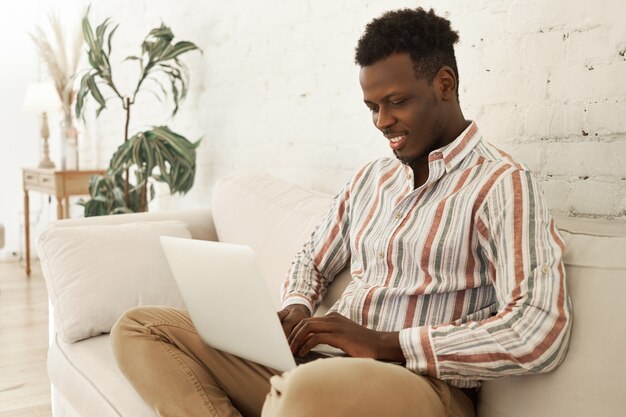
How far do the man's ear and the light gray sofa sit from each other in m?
0.33

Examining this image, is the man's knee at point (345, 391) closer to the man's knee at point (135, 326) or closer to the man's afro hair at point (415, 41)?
the man's knee at point (135, 326)

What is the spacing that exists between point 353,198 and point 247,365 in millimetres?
463

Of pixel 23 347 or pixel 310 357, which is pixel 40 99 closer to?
pixel 23 347

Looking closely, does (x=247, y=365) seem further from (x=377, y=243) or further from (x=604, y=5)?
(x=604, y=5)

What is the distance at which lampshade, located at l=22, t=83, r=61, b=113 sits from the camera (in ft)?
15.3

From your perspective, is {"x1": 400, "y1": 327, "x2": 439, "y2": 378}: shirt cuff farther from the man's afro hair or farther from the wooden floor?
the wooden floor

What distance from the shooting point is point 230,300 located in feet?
4.40

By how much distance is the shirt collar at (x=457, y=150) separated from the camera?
146 centimetres

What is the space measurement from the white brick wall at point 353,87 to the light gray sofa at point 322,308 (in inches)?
9.0

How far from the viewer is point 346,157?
7.91 ft

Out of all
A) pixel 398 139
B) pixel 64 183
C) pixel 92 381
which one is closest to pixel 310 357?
pixel 398 139

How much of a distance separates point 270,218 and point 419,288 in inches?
31.4

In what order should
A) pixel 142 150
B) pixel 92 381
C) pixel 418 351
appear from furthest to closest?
pixel 142 150 → pixel 92 381 → pixel 418 351

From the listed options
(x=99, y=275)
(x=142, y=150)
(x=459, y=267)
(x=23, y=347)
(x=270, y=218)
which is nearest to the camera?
(x=459, y=267)
